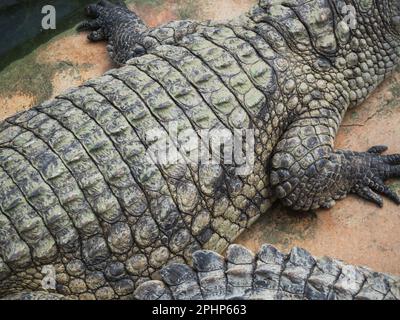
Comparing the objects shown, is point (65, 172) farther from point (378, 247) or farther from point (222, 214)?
point (378, 247)

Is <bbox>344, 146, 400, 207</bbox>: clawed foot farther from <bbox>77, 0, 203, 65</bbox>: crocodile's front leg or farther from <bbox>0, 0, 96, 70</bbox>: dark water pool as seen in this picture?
<bbox>0, 0, 96, 70</bbox>: dark water pool

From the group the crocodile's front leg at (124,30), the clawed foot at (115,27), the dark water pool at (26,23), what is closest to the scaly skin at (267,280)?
the crocodile's front leg at (124,30)

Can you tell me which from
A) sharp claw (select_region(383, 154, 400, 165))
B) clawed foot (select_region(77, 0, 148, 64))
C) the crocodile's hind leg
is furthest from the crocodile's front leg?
sharp claw (select_region(383, 154, 400, 165))

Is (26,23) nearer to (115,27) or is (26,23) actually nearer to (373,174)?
(115,27)

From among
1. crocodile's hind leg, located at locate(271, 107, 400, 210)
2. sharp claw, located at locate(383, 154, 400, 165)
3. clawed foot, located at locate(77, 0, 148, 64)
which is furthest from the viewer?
clawed foot, located at locate(77, 0, 148, 64)
